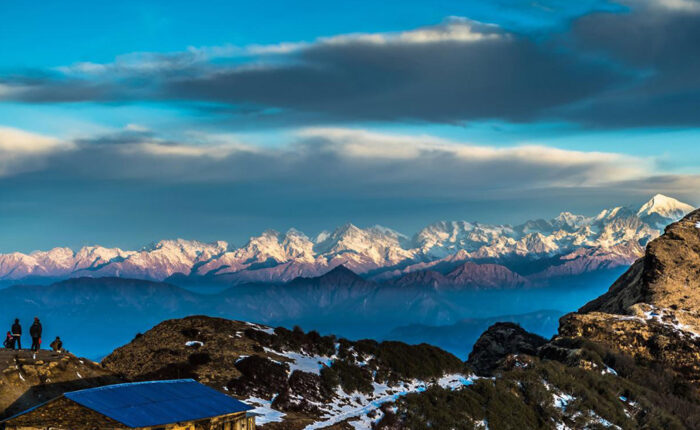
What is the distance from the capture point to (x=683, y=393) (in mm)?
116688

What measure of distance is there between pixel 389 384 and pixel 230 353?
21.1 m

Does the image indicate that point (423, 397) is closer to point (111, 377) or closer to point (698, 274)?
Result: point (111, 377)

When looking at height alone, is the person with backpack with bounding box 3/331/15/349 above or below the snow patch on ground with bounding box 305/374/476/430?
above

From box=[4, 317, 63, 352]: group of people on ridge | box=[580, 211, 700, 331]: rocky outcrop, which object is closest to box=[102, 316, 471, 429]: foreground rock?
box=[4, 317, 63, 352]: group of people on ridge

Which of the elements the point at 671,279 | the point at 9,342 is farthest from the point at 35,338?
the point at 671,279

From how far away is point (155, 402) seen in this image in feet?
150

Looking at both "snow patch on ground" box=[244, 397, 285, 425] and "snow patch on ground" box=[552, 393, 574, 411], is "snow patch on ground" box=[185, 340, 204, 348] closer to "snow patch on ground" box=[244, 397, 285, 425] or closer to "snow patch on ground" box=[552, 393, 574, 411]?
"snow patch on ground" box=[244, 397, 285, 425]

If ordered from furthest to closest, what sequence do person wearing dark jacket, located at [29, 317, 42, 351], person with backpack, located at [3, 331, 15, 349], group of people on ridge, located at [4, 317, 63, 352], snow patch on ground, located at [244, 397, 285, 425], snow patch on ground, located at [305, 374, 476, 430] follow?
snow patch on ground, located at [305, 374, 476, 430] < person with backpack, located at [3, 331, 15, 349] < group of people on ridge, located at [4, 317, 63, 352] < person wearing dark jacket, located at [29, 317, 42, 351] < snow patch on ground, located at [244, 397, 285, 425]

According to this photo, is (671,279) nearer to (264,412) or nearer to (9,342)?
(264,412)

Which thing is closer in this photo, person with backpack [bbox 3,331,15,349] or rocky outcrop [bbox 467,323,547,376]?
person with backpack [bbox 3,331,15,349]

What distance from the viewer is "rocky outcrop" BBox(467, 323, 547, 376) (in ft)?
493

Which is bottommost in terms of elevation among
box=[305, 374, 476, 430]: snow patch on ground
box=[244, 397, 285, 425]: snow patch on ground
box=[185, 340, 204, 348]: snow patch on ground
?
box=[305, 374, 476, 430]: snow patch on ground

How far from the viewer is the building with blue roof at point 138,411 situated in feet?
139

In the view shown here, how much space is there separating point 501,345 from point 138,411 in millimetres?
125484
